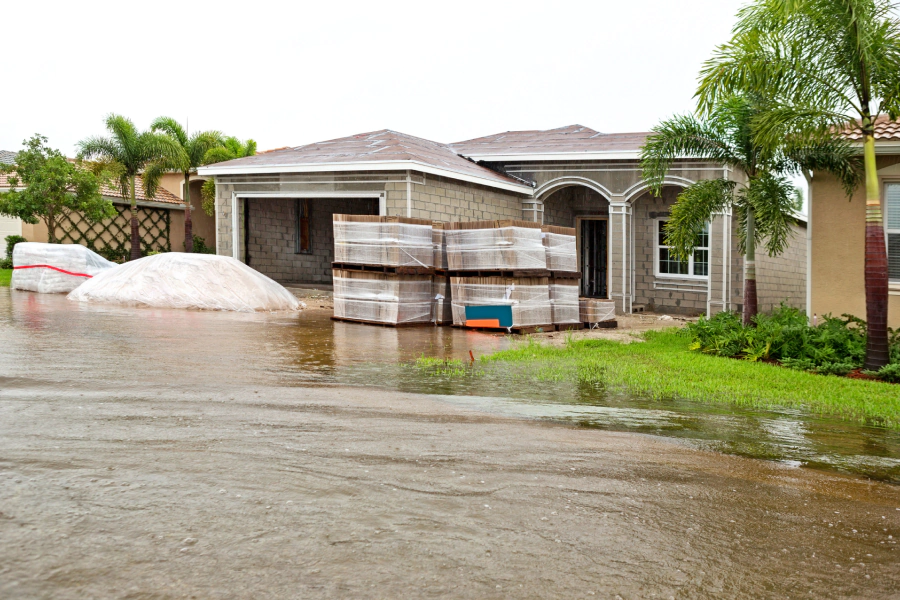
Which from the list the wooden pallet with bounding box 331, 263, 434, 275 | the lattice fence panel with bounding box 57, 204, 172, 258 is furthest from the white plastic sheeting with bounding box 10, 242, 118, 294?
the lattice fence panel with bounding box 57, 204, 172, 258

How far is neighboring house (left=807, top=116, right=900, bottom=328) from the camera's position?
13570 mm

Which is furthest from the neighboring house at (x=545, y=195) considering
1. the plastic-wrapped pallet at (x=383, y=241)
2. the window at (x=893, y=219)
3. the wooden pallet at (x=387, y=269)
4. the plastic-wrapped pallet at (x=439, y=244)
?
the window at (x=893, y=219)

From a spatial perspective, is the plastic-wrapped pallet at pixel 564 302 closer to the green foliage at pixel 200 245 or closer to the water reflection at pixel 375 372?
the water reflection at pixel 375 372

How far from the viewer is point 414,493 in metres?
4.79

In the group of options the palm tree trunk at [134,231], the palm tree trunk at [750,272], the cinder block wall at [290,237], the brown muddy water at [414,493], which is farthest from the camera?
the palm tree trunk at [134,231]

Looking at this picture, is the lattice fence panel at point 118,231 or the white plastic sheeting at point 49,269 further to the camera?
the lattice fence panel at point 118,231

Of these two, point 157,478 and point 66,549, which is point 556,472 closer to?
point 157,478

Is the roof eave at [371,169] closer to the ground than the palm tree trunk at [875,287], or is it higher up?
higher up

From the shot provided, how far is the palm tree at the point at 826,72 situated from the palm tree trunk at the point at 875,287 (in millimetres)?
13

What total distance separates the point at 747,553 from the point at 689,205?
1062 cm

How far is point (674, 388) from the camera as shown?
9312 millimetres

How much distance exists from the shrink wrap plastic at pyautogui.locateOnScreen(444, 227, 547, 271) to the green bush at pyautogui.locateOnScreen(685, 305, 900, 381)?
335cm

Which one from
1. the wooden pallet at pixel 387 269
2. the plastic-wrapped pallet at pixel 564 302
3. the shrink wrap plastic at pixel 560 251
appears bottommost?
the plastic-wrapped pallet at pixel 564 302

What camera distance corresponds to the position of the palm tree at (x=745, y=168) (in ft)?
43.6
